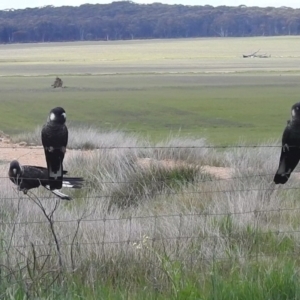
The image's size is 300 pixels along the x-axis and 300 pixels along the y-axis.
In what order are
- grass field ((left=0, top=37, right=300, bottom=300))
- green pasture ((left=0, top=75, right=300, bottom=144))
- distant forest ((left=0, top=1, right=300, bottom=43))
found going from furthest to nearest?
distant forest ((left=0, top=1, right=300, bottom=43)), green pasture ((left=0, top=75, right=300, bottom=144)), grass field ((left=0, top=37, right=300, bottom=300))

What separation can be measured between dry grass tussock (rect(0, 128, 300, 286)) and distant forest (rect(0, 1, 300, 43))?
153 meters

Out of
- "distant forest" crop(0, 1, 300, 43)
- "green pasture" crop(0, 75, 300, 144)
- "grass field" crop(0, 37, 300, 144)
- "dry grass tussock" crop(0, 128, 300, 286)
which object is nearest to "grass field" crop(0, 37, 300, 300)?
"dry grass tussock" crop(0, 128, 300, 286)

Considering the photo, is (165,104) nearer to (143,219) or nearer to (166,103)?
(166,103)

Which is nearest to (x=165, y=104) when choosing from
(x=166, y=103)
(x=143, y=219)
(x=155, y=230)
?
(x=166, y=103)

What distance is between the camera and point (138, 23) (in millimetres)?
175250

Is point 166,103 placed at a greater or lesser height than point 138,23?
greater

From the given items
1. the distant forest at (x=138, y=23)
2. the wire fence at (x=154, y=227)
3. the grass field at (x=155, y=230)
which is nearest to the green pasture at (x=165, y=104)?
the grass field at (x=155, y=230)

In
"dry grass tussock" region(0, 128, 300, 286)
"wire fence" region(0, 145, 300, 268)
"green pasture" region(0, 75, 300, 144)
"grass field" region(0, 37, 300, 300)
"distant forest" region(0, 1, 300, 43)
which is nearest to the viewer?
"grass field" region(0, 37, 300, 300)

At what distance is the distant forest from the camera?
170m

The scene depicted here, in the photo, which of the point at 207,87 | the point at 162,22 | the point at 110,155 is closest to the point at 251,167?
the point at 110,155

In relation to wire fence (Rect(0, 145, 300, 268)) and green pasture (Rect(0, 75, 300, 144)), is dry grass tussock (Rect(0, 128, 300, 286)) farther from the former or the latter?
green pasture (Rect(0, 75, 300, 144))

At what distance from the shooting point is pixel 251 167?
14969mm

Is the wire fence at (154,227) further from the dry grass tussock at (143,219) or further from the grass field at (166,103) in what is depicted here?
the grass field at (166,103)

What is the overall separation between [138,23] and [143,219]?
16729 centimetres
